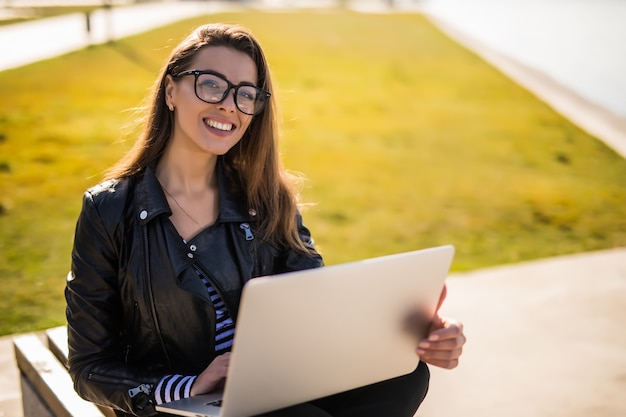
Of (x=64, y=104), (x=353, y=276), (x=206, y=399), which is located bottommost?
(x=64, y=104)

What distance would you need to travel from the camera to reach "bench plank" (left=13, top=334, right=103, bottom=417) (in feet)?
6.85

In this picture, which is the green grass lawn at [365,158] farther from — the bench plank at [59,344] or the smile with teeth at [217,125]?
the smile with teeth at [217,125]

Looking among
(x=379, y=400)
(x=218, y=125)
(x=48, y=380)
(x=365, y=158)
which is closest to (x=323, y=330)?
(x=379, y=400)

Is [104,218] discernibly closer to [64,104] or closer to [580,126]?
[64,104]

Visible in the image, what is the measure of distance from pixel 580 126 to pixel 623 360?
5.91 metres

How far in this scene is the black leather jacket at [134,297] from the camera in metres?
1.71

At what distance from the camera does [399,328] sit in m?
1.55

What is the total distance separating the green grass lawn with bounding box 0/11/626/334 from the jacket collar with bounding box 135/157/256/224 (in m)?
1.36

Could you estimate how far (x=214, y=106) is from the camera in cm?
181

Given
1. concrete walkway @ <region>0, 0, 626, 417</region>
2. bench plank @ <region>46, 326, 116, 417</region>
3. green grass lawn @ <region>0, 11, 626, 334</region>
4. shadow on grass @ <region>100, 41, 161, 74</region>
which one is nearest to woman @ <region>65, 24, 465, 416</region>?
bench plank @ <region>46, 326, 116, 417</region>

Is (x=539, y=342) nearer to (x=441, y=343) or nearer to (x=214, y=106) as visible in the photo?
(x=441, y=343)

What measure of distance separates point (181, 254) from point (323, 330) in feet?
1.72

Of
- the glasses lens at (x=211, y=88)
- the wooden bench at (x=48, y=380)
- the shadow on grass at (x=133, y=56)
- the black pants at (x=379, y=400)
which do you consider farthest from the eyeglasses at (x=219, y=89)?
the shadow on grass at (x=133, y=56)

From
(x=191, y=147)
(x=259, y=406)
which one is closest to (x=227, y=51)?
(x=191, y=147)
